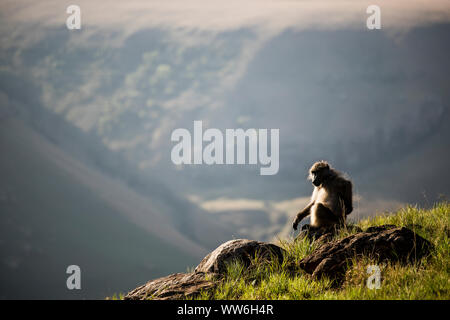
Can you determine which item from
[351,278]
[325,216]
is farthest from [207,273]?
[325,216]

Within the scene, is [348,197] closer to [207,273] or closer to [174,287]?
[207,273]

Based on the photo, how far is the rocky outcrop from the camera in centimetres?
866

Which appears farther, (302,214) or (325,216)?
(302,214)

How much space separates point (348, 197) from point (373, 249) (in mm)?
2504

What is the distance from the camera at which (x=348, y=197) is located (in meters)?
10.9

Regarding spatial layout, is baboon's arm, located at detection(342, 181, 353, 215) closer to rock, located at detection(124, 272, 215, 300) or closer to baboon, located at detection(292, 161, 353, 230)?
baboon, located at detection(292, 161, 353, 230)

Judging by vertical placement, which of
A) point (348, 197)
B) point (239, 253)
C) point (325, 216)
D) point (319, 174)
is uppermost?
point (319, 174)

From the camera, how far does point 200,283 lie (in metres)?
8.88

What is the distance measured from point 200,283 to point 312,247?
255 centimetres

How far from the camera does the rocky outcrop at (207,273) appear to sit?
28.4ft

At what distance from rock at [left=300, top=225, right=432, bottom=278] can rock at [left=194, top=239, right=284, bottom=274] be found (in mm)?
1038

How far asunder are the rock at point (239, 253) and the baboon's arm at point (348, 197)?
2.06 metres

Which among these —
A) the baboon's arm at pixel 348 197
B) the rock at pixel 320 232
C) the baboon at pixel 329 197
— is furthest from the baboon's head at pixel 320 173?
the rock at pixel 320 232
